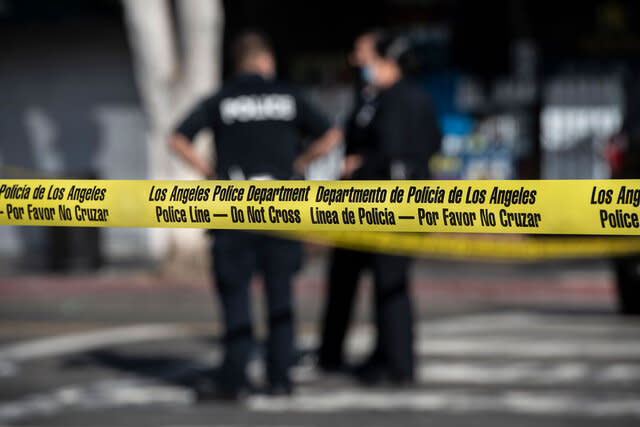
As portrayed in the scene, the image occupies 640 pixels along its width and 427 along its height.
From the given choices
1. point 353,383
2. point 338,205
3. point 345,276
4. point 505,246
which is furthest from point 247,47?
point 505,246

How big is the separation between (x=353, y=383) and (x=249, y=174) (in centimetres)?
147

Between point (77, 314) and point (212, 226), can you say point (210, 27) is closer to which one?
point (77, 314)

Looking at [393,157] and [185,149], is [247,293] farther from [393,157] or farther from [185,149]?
[393,157]

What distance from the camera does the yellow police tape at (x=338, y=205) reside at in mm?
3992

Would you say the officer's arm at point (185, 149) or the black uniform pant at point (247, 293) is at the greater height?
the officer's arm at point (185, 149)

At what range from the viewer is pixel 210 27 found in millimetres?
13477

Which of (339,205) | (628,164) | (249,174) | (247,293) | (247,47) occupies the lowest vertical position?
(247,293)

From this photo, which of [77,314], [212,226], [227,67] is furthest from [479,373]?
[227,67]

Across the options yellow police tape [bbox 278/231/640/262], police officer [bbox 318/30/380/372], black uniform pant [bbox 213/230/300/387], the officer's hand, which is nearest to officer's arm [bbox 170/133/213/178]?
black uniform pant [bbox 213/230/300/387]

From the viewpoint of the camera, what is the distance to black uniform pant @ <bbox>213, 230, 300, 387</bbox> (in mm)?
6914

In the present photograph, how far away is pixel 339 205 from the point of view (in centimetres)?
429

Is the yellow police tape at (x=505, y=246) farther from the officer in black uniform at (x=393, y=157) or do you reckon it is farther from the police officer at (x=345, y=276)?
the officer in black uniform at (x=393, y=157)

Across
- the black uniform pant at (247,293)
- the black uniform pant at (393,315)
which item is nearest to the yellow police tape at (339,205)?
the black uniform pant at (247,293)

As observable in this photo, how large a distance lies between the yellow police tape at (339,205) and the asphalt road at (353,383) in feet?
6.71
